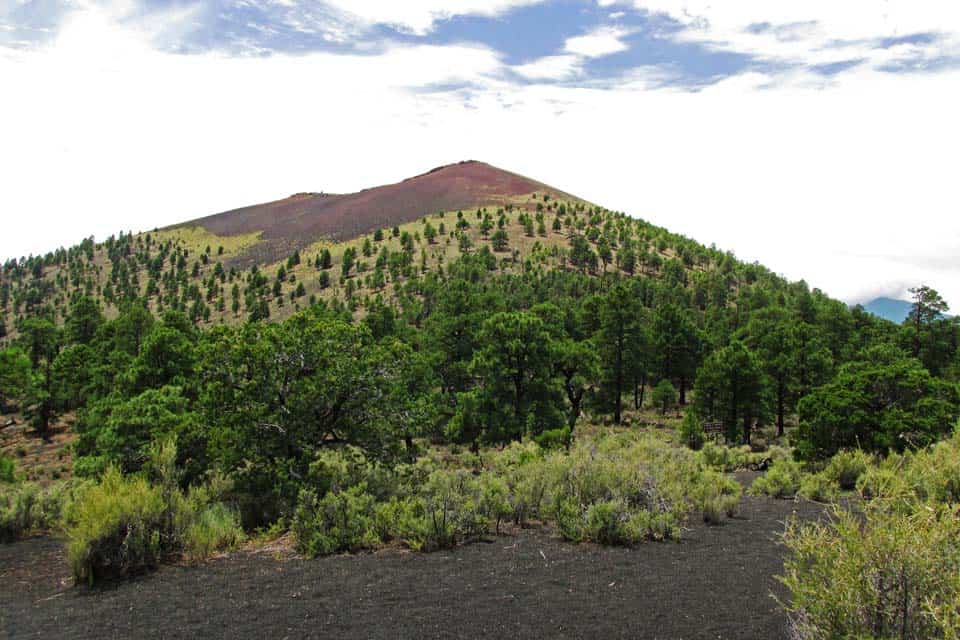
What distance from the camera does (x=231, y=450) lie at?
13570 mm

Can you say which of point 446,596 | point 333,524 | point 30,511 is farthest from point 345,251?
point 446,596

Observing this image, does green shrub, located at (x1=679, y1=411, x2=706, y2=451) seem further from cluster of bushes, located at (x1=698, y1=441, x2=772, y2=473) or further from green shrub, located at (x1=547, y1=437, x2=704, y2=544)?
green shrub, located at (x1=547, y1=437, x2=704, y2=544)

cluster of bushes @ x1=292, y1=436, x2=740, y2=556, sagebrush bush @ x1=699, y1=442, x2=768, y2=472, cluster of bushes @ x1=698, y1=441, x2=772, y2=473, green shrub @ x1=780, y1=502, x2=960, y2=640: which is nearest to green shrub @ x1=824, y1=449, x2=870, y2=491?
cluster of bushes @ x1=292, y1=436, x2=740, y2=556

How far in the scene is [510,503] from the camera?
1183 centimetres

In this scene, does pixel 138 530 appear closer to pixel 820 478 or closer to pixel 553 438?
pixel 553 438

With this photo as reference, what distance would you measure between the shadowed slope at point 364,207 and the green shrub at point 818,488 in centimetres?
10325

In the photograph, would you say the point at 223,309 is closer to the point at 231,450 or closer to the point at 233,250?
the point at 233,250

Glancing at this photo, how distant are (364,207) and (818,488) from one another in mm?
130975

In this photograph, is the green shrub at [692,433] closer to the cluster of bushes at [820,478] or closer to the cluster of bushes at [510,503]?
the cluster of bushes at [820,478]

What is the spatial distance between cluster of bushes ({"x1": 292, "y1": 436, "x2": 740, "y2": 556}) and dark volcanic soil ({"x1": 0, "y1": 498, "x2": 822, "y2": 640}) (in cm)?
42

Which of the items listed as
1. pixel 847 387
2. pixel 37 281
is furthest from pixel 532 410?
pixel 37 281

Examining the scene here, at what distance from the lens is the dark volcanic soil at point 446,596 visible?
703 cm

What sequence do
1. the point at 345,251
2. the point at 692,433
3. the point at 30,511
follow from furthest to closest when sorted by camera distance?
the point at 345,251 < the point at 692,433 < the point at 30,511

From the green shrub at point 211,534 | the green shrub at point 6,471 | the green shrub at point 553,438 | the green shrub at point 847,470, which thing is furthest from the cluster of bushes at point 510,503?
the green shrub at point 6,471
